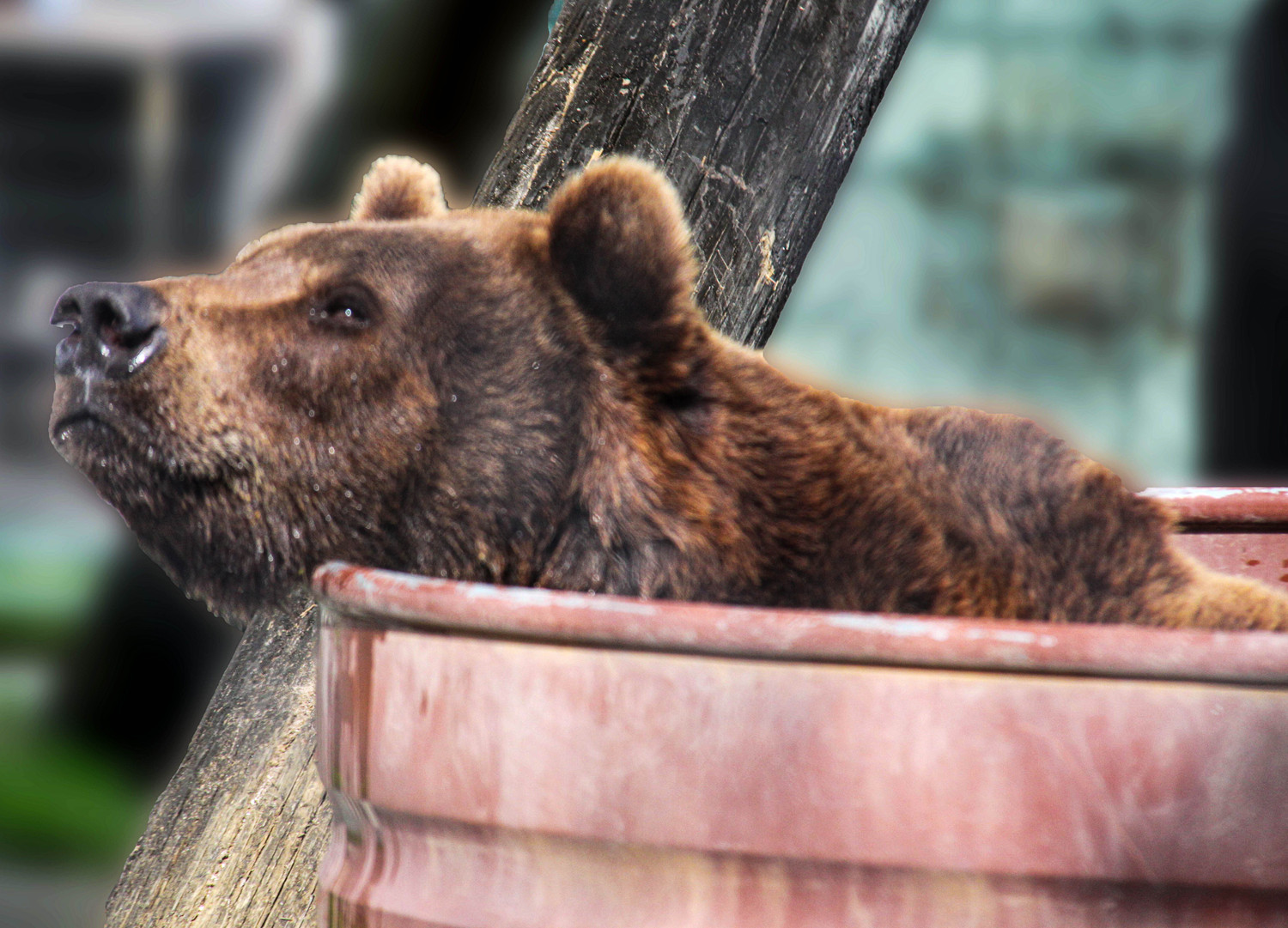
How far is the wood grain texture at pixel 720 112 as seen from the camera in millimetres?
2209

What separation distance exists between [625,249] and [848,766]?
0.89m

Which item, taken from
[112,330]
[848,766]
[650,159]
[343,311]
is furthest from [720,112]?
[848,766]

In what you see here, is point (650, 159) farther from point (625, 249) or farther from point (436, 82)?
point (436, 82)

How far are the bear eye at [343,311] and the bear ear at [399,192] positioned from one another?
45 centimetres

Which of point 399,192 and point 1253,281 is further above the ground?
point 399,192

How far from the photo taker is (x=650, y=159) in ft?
7.20

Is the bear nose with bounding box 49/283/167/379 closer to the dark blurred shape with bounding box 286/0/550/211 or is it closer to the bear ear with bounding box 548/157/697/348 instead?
the bear ear with bounding box 548/157/697/348

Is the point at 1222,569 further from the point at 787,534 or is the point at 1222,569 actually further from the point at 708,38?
the point at 708,38

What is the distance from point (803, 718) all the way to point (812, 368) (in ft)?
19.3

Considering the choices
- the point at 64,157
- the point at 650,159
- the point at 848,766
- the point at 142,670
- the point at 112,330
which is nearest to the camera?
the point at 848,766

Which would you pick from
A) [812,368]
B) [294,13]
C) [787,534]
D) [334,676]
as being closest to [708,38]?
[787,534]

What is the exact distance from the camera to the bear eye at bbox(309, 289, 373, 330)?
159cm

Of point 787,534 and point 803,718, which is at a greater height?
point 803,718

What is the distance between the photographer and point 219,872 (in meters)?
2.01
